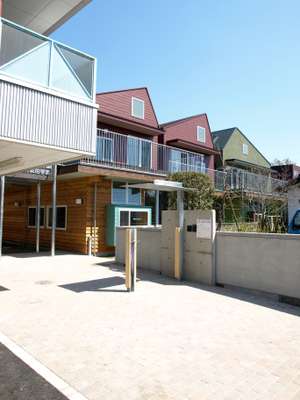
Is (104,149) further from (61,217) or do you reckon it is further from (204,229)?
(204,229)

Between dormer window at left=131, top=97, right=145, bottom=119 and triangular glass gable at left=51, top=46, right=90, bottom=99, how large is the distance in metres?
11.7

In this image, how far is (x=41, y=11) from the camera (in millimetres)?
9711

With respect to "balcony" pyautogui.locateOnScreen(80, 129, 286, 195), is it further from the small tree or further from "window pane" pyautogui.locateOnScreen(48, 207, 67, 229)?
"window pane" pyautogui.locateOnScreen(48, 207, 67, 229)

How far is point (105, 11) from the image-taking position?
922 centimetres

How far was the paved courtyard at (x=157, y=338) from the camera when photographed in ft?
10.8

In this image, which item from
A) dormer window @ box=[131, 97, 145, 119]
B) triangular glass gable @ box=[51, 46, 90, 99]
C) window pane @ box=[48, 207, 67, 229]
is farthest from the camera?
dormer window @ box=[131, 97, 145, 119]

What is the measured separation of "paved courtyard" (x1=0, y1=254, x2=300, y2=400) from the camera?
3.28 m

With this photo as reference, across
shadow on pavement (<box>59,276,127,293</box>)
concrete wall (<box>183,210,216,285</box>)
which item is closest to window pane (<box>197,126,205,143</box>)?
concrete wall (<box>183,210,216,285</box>)

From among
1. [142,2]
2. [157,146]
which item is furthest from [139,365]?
[157,146]

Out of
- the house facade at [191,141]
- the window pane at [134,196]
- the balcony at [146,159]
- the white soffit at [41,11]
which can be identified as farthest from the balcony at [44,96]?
the house facade at [191,141]

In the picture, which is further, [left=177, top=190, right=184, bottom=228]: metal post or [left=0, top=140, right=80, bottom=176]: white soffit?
[left=177, top=190, right=184, bottom=228]: metal post

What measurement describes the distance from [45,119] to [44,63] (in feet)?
3.66

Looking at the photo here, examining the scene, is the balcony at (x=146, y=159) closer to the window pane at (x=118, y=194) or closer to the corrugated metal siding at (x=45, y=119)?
the window pane at (x=118, y=194)

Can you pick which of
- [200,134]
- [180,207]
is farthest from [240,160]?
[180,207]
